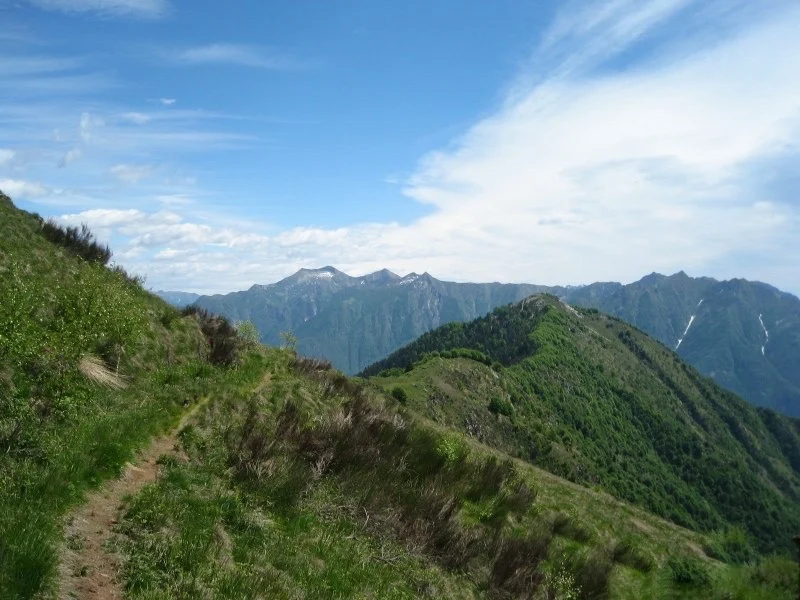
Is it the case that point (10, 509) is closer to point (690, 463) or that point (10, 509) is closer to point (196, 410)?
point (196, 410)

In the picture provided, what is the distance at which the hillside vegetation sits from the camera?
27.5ft

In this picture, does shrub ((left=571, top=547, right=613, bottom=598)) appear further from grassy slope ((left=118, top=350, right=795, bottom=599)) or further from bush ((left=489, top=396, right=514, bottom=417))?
bush ((left=489, top=396, right=514, bottom=417))

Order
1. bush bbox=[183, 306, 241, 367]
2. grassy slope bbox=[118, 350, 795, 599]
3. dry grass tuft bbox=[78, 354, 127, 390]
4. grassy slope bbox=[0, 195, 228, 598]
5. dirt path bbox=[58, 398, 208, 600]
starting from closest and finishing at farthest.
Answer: dirt path bbox=[58, 398, 208, 600] → grassy slope bbox=[0, 195, 228, 598] → grassy slope bbox=[118, 350, 795, 599] → dry grass tuft bbox=[78, 354, 127, 390] → bush bbox=[183, 306, 241, 367]

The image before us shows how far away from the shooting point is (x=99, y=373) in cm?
1522

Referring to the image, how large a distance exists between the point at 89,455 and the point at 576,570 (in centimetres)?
1361

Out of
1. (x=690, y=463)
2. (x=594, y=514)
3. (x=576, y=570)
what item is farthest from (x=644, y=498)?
(x=576, y=570)

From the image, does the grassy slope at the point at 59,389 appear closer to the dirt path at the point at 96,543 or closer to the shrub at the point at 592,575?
the dirt path at the point at 96,543

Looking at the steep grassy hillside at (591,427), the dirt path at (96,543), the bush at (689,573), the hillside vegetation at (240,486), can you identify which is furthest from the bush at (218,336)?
the steep grassy hillside at (591,427)

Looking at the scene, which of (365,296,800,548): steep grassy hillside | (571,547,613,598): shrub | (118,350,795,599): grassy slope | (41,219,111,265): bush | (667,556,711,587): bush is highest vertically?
(41,219,111,265): bush

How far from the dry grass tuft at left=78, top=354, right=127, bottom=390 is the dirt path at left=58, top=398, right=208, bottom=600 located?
13.2 ft

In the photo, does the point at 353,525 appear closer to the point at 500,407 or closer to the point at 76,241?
the point at 76,241

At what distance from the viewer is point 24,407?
36.9 feet

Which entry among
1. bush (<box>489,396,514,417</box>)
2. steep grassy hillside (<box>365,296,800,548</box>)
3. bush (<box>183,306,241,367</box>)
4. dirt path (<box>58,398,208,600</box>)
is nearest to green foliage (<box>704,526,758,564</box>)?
dirt path (<box>58,398,208,600</box>)

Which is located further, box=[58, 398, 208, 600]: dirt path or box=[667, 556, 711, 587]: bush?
box=[58, 398, 208, 600]: dirt path
